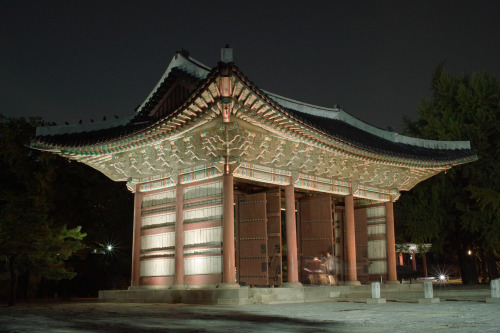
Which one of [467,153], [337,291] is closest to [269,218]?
[337,291]

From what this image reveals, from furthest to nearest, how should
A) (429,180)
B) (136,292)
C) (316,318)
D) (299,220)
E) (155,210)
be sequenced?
(429,180)
(299,220)
(155,210)
(136,292)
(316,318)

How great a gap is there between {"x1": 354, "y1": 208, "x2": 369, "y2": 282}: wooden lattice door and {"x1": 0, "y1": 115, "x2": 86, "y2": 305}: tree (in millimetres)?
11743

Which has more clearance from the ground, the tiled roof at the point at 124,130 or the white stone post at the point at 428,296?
the tiled roof at the point at 124,130

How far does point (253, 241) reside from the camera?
18062 millimetres

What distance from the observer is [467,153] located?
21.8 metres

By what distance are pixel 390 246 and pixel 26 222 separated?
1464cm

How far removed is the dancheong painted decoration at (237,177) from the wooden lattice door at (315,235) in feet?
0.14

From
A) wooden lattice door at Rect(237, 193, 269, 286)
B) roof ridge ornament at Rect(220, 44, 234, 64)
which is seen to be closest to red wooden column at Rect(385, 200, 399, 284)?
wooden lattice door at Rect(237, 193, 269, 286)

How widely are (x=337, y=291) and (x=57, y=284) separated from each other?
56.6ft

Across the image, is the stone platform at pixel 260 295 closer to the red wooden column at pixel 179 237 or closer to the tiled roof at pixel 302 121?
the red wooden column at pixel 179 237

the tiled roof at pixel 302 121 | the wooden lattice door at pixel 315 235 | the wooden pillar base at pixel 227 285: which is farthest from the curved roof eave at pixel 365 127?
the wooden pillar base at pixel 227 285

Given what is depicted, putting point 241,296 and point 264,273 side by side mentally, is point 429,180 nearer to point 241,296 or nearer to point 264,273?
point 264,273

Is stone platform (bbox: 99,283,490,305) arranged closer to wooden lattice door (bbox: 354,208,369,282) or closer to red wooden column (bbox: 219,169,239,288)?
red wooden column (bbox: 219,169,239,288)

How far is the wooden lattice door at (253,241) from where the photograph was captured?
17.7 metres
